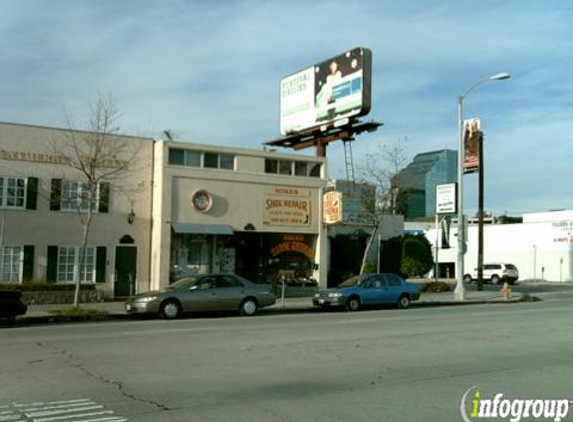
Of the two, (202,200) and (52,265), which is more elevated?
→ (202,200)

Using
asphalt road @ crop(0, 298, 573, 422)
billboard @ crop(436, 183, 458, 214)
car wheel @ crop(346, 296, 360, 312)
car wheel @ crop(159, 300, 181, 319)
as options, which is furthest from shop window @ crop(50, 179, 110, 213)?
billboard @ crop(436, 183, 458, 214)

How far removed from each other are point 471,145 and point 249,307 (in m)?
16.1

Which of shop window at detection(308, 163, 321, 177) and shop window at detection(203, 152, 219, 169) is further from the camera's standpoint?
shop window at detection(308, 163, 321, 177)

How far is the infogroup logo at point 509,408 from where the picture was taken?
758 cm

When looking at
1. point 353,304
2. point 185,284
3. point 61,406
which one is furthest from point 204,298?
point 61,406

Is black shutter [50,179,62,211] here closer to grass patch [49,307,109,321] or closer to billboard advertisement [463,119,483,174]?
grass patch [49,307,109,321]

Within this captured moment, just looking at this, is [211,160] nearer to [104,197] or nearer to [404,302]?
[104,197]

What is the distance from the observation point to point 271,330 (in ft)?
53.4

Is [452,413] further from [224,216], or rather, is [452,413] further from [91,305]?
[224,216]

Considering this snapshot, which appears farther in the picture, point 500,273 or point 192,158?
point 500,273

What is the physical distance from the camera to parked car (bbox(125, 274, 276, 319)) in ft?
66.7

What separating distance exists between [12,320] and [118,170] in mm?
7609

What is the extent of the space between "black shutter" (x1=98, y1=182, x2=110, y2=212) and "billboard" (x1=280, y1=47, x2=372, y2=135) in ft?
45.3

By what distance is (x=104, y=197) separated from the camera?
85.2ft
